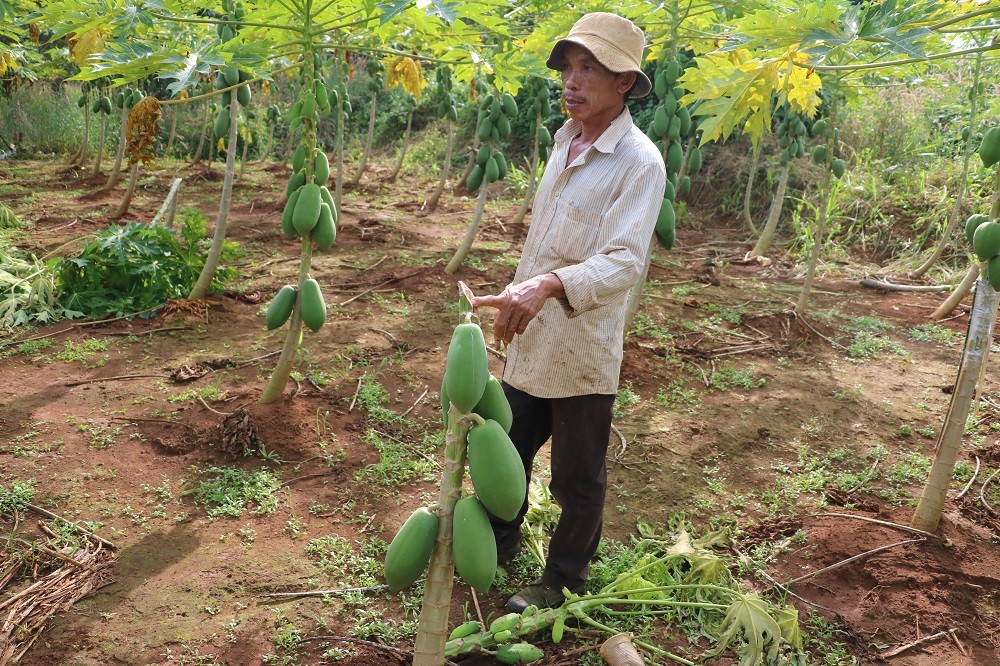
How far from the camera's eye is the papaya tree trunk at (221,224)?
15.0 feet

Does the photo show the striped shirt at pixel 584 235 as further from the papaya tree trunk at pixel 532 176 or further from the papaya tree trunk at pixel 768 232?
the papaya tree trunk at pixel 768 232

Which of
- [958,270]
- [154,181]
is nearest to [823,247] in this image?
[958,270]

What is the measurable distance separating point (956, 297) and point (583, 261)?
5081 mm

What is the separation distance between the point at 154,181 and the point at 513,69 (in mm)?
7148

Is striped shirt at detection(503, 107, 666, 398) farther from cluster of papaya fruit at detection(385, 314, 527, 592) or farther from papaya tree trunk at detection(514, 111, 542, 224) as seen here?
papaya tree trunk at detection(514, 111, 542, 224)

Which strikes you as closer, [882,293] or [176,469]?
[176,469]

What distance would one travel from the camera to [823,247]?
812 cm

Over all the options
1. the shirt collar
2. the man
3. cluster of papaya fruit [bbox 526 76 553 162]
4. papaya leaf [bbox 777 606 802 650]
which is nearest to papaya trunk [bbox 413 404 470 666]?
the man

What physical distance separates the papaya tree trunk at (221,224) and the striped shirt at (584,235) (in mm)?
2717

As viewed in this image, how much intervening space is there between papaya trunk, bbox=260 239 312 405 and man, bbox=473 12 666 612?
1.36 m

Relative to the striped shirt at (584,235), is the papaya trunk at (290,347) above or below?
below

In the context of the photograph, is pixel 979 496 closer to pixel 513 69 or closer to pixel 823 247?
pixel 513 69

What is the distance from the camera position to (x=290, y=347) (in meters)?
3.53

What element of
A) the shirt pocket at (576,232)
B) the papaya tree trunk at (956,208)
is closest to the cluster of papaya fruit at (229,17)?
the shirt pocket at (576,232)
